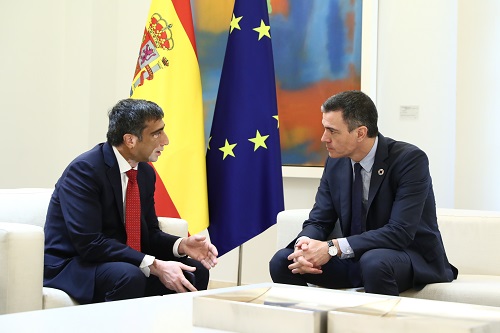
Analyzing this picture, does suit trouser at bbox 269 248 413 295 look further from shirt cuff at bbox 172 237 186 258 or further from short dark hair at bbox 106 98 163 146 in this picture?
short dark hair at bbox 106 98 163 146

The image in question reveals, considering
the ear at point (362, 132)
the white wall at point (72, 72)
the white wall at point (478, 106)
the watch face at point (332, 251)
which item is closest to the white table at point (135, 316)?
the watch face at point (332, 251)

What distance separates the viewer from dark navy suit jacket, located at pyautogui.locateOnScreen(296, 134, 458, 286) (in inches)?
127

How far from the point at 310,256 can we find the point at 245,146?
3.52 feet

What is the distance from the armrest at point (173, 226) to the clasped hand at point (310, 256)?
678mm

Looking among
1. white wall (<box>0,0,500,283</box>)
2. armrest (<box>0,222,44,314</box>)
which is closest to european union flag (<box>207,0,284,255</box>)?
white wall (<box>0,0,500,283</box>)

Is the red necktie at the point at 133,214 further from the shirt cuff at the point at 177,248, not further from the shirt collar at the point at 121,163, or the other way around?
the shirt cuff at the point at 177,248

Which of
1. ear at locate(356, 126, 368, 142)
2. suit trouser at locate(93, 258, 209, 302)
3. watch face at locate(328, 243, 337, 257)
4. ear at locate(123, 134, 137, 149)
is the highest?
ear at locate(356, 126, 368, 142)

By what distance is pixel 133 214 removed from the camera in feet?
10.7

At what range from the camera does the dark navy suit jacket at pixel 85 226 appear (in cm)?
305

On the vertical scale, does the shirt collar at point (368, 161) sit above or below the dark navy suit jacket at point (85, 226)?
above

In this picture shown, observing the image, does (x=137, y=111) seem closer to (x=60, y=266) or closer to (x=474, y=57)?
(x=60, y=266)

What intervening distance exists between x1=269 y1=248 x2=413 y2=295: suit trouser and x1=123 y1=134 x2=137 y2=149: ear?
2.80 ft

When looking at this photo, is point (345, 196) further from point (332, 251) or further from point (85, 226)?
point (85, 226)

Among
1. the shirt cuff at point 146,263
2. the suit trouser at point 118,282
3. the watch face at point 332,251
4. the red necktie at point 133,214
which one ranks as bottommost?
the suit trouser at point 118,282
